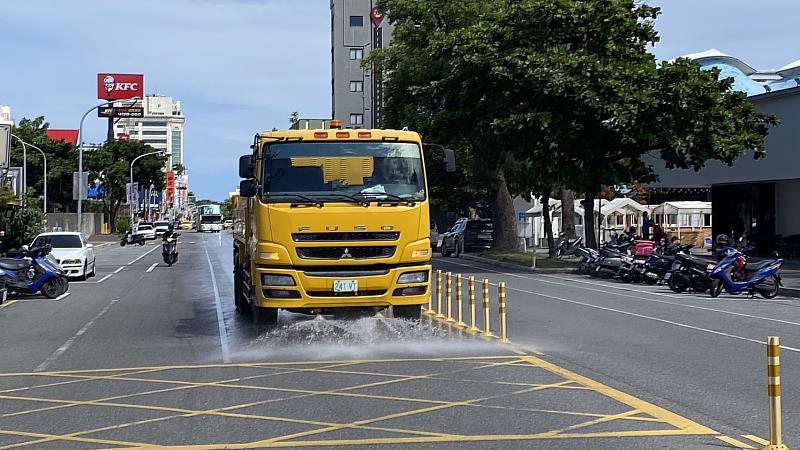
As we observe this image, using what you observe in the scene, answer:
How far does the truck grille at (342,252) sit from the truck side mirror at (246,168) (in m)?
1.58

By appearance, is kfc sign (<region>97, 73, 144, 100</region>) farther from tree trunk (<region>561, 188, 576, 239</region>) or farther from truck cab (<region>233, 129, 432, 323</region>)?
truck cab (<region>233, 129, 432, 323</region>)

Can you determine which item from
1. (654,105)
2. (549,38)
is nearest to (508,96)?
(549,38)

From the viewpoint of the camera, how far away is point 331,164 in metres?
14.5

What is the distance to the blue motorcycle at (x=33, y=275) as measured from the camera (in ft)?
76.5

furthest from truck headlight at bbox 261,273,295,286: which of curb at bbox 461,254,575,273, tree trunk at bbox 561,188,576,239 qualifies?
tree trunk at bbox 561,188,576,239

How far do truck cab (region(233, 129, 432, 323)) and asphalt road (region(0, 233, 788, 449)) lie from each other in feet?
2.47

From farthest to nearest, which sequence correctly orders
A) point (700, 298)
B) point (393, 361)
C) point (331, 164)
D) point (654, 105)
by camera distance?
point (654, 105) → point (700, 298) → point (331, 164) → point (393, 361)

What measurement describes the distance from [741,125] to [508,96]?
721 cm

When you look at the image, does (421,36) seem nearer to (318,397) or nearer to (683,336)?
(683,336)

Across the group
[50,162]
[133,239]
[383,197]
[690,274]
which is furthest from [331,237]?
[50,162]

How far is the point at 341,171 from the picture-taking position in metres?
14.5

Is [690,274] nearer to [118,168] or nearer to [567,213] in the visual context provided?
[567,213]

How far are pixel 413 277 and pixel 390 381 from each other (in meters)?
3.60

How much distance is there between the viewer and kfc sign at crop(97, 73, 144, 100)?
133m
